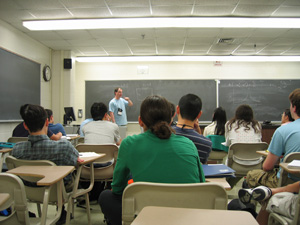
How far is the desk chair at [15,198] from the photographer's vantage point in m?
1.22

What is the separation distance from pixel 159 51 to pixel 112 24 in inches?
85.1

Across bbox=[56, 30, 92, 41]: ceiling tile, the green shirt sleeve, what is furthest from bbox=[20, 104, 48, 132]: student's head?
bbox=[56, 30, 92, 41]: ceiling tile

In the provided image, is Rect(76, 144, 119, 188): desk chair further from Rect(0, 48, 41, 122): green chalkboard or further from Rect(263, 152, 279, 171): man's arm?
Rect(0, 48, 41, 122): green chalkboard

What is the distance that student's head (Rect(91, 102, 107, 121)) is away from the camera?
2859 mm

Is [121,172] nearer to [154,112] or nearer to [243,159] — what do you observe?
[154,112]

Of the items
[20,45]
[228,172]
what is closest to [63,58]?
[20,45]

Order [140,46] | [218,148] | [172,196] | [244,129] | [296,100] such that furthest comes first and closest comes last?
[140,46], [218,148], [244,129], [296,100], [172,196]

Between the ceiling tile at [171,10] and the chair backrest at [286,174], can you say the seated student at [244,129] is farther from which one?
the ceiling tile at [171,10]

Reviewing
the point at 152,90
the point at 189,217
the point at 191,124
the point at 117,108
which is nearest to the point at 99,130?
the point at 191,124

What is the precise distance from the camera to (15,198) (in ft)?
4.11

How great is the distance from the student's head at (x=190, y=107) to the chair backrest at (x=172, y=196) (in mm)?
822

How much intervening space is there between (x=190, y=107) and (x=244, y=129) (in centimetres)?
161

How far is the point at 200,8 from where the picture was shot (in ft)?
12.8

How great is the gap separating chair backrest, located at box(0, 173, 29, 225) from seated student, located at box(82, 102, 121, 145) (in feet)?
4.85
